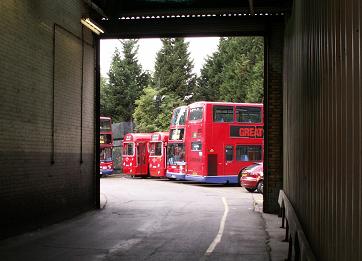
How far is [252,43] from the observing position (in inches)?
2923

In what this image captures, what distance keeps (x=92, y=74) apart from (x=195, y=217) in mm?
5644

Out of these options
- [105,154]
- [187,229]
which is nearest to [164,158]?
[105,154]

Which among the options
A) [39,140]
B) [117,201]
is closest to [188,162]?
[117,201]

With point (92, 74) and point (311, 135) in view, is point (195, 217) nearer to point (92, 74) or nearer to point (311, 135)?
point (92, 74)

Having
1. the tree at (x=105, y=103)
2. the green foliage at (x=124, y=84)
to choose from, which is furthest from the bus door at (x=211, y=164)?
the green foliage at (x=124, y=84)

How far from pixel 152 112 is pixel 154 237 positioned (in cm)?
5673

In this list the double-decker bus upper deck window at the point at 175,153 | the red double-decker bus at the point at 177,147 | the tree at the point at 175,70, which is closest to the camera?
the double-decker bus upper deck window at the point at 175,153

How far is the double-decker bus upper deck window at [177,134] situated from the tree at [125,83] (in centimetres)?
4190

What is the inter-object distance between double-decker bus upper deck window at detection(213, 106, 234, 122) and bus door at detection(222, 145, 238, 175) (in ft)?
5.24

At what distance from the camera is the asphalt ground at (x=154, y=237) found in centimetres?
953

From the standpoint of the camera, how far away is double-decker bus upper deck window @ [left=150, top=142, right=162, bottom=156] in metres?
39.7

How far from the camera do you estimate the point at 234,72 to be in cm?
7362

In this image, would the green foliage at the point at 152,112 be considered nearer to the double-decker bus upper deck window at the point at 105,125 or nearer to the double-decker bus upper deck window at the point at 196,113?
the double-decker bus upper deck window at the point at 105,125

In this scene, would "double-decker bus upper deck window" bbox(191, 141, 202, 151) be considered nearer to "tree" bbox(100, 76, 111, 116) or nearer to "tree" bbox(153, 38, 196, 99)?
"tree" bbox(153, 38, 196, 99)
